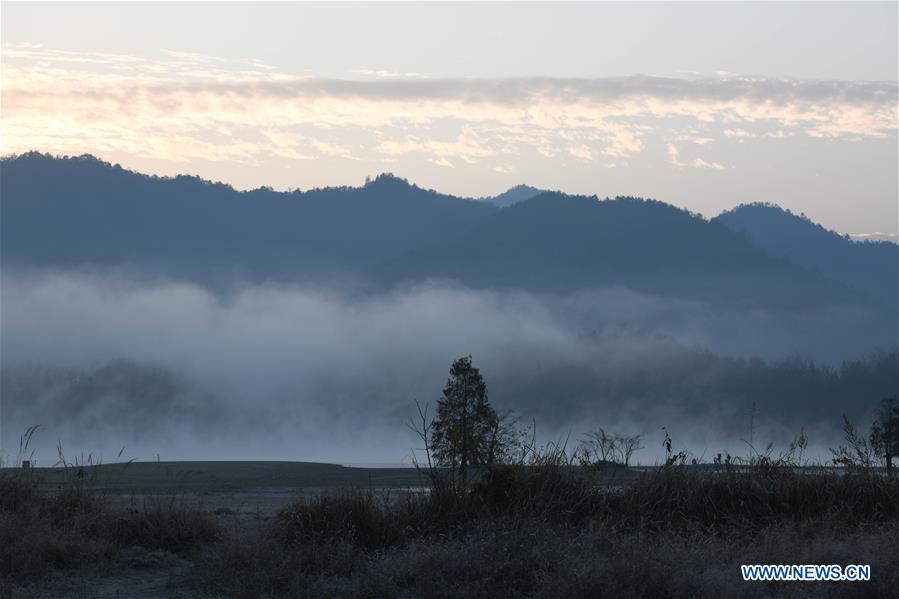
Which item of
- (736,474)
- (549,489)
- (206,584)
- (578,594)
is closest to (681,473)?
(736,474)

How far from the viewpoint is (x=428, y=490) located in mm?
19391

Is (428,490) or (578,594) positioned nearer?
(578,594)

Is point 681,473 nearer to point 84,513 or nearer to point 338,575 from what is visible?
point 338,575

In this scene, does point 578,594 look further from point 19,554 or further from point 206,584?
point 19,554

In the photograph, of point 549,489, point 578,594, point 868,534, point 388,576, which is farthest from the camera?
point 549,489

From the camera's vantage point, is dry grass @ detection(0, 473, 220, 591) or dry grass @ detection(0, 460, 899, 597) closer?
dry grass @ detection(0, 460, 899, 597)

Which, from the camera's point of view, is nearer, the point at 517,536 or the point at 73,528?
the point at 517,536

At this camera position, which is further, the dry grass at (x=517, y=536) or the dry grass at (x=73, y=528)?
the dry grass at (x=73, y=528)

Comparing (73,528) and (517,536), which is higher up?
(73,528)

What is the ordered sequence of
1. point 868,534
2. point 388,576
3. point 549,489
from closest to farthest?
point 388,576 → point 868,534 → point 549,489

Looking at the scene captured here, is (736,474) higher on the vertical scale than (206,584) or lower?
higher

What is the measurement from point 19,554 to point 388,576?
16.9ft

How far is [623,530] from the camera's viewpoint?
703 inches

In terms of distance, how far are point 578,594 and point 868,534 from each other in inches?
198
